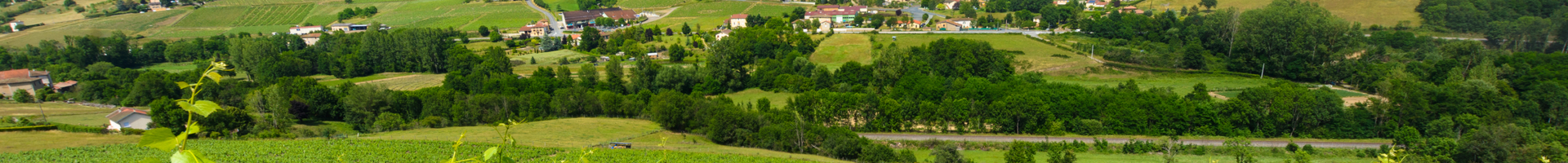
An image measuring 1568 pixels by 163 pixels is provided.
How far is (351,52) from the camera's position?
7119 cm

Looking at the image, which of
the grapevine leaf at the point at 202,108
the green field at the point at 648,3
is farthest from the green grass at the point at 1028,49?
the grapevine leaf at the point at 202,108

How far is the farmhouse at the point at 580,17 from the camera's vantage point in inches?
3967

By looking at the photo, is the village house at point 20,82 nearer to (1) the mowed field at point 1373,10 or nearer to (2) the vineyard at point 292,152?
(2) the vineyard at point 292,152

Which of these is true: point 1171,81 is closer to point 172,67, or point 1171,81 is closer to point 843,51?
point 843,51

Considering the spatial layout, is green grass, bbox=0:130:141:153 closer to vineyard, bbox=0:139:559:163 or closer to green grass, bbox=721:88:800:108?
vineyard, bbox=0:139:559:163

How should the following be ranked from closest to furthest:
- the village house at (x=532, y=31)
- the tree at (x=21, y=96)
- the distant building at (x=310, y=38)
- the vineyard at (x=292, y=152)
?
the vineyard at (x=292, y=152) → the tree at (x=21, y=96) → the distant building at (x=310, y=38) → the village house at (x=532, y=31)

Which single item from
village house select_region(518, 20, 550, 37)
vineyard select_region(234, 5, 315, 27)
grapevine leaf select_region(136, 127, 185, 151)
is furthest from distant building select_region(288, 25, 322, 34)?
grapevine leaf select_region(136, 127, 185, 151)

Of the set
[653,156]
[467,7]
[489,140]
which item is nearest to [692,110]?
[489,140]

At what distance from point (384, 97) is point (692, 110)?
18.8m

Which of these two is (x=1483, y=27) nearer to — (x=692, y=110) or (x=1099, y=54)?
(x=1099, y=54)

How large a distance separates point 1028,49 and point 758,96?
1063 inches

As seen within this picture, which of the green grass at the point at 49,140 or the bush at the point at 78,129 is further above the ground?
the green grass at the point at 49,140

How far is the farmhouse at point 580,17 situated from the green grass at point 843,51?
40.6 m

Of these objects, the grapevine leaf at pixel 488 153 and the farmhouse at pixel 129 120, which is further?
the farmhouse at pixel 129 120
